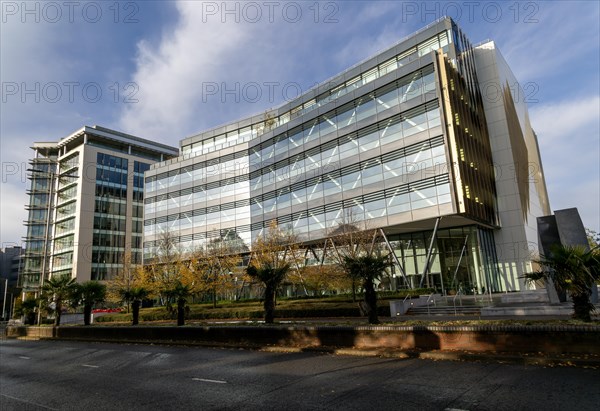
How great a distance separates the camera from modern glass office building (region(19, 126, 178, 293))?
81.2m

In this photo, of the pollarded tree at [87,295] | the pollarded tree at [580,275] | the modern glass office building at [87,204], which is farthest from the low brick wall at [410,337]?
the modern glass office building at [87,204]

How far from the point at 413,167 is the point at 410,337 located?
2565 cm

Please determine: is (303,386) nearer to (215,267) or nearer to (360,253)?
(360,253)

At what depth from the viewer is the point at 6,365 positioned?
1638 cm

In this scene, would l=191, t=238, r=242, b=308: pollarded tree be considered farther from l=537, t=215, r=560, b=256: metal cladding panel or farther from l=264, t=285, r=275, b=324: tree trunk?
l=537, t=215, r=560, b=256: metal cladding panel

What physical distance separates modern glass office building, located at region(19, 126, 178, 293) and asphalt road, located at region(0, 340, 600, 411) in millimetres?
72875

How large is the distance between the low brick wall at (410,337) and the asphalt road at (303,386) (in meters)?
1.01

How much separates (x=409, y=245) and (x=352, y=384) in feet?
109

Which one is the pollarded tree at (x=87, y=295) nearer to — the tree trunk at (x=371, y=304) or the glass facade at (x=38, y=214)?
the tree trunk at (x=371, y=304)

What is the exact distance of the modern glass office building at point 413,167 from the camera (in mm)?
35469

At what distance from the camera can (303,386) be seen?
29.8 ft

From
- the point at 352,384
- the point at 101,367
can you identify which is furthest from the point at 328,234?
the point at 352,384

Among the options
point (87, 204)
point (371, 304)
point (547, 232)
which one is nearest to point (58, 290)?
point (371, 304)

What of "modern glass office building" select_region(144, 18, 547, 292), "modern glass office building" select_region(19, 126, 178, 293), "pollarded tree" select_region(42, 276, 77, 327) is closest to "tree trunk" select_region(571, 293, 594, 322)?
"modern glass office building" select_region(144, 18, 547, 292)
